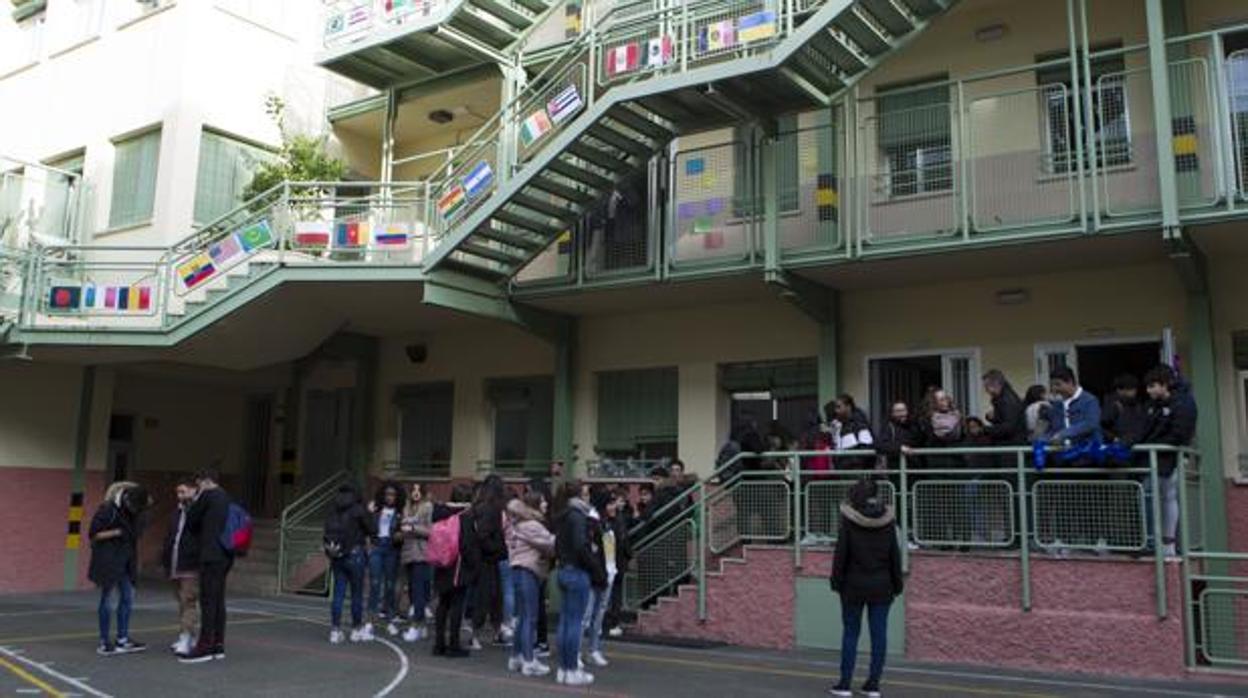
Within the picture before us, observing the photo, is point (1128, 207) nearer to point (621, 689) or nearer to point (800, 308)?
point (800, 308)

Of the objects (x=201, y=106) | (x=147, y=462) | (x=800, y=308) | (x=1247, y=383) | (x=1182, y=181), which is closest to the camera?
(x=1182, y=181)

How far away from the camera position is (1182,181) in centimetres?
1063

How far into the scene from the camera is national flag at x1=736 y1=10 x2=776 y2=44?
38.4 feet

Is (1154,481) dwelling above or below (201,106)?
below

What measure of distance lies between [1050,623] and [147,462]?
16658 millimetres

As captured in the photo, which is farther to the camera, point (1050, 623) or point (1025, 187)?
point (1025, 187)

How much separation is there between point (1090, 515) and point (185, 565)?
28.3 ft

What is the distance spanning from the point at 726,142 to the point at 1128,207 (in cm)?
502

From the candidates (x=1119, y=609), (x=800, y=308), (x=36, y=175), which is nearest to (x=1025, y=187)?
(x=800, y=308)

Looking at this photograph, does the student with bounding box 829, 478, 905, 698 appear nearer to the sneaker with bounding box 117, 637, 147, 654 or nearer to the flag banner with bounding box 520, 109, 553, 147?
the flag banner with bounding box 520, 109, 553, 147

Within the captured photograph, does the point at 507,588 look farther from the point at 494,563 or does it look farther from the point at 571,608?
the point at 571,608

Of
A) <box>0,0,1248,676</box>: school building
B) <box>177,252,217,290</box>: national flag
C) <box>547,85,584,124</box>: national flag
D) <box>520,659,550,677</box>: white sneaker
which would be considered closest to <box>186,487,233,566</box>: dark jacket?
<box>520,659,550,677</box>: white sneaker

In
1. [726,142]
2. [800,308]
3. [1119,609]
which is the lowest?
[1119,609]

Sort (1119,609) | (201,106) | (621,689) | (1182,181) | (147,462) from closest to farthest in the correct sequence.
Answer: (621,689) < (1119,609) < (1182,181) < (201,106) < (147,462)
